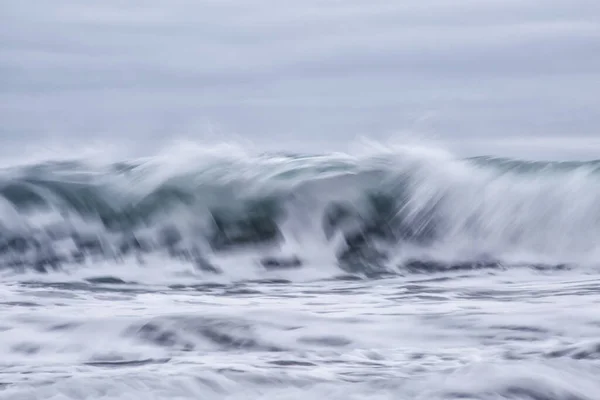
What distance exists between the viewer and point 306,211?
554cm

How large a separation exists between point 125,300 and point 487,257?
6.74ft

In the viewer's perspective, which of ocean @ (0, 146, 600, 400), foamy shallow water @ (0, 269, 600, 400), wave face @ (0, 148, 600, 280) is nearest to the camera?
foamy shallow water @ (0, 269, 600, 400)

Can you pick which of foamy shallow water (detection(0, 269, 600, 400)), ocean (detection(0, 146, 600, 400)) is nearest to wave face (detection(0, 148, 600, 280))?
ocean (detection(0, 146, 600, 400))

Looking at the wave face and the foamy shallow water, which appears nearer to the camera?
the foamy shallow water

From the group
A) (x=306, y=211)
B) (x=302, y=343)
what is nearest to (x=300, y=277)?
(x=306, y=211)

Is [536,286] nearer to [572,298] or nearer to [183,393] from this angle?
[572,298]

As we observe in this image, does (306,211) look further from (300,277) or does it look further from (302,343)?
(302,343)

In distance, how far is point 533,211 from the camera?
5566 mm

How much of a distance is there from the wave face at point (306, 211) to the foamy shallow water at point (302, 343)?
95cm

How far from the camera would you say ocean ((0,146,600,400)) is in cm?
232

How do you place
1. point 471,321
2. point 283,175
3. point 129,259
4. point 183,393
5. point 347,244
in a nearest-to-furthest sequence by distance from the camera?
point 183,393 < point 471,321 < point 129,259 < point 347,244 < point 283,175

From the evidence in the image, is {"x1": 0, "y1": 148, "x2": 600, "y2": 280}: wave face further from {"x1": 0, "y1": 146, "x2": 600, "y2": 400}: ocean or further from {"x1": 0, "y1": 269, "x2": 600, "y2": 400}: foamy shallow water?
{"x1": 0, "y1": 269, "x2": 600, "y2": 400}: foamy shallow water

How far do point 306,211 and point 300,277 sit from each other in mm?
1124

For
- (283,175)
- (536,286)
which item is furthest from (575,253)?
(283,175)
